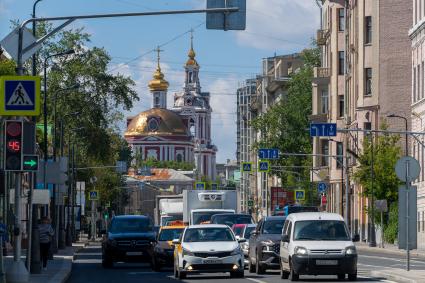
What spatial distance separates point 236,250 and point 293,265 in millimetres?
3911

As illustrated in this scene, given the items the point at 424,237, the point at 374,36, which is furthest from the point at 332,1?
the point at 424,237

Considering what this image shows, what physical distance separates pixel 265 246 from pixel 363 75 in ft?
191

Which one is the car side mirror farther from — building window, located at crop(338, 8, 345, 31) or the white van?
building window, located at crop(338, 8, 345, 31)

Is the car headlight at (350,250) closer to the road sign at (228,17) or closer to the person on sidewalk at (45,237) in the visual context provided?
the road sign at (228,17)

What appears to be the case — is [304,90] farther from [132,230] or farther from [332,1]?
[132,230]

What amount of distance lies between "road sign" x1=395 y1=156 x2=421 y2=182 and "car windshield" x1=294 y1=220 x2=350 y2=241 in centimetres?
212

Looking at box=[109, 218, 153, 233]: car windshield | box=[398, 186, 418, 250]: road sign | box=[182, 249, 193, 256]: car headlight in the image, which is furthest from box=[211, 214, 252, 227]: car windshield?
box=[398, 186, 418, 250]: road sign

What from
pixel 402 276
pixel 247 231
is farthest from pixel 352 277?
pixel 247 231

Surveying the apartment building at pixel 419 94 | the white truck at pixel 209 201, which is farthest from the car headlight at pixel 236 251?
the apartment building at pixel 419 94

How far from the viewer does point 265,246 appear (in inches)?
1548

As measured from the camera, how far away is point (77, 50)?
9950 cm

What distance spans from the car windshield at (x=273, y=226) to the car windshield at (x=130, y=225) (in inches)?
374

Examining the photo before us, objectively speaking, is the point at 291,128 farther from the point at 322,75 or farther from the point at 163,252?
the point at 163,252

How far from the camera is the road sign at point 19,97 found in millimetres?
30562
